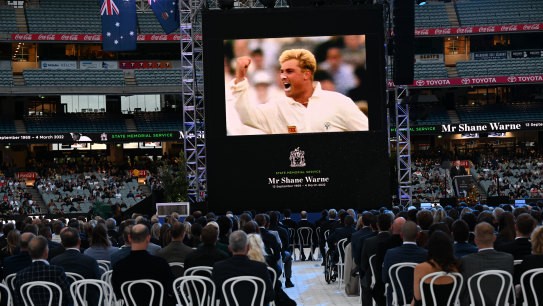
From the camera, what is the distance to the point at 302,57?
2839 centimetres

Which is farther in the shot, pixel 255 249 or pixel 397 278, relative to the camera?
pixel 397 278

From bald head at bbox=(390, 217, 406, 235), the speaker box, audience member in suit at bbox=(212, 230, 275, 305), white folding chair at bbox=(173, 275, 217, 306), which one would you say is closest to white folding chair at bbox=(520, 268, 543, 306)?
bald head at bbox=(390, 217, 406, 235)

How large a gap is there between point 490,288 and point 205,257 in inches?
124

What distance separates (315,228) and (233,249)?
1369 centimetres

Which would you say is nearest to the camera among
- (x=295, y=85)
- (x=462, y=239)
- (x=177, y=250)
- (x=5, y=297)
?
(x=462, y=239)

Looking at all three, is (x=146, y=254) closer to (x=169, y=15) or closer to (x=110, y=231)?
(x=110, y=231)

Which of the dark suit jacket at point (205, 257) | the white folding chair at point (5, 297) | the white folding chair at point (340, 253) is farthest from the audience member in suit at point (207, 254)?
the white folding chair at point (340, 253)

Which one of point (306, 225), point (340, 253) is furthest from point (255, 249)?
point (306, 225)

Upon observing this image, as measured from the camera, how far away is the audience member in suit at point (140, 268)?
9.61 m

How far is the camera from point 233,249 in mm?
9438

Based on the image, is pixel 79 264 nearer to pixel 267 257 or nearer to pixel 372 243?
pixel 267 257

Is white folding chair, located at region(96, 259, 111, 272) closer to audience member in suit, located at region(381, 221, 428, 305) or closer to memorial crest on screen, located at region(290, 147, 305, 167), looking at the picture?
audience member in suit, located at region(381, 221, 428, 305)

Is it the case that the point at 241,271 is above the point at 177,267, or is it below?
above

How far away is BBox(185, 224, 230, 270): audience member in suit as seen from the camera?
10375mm
